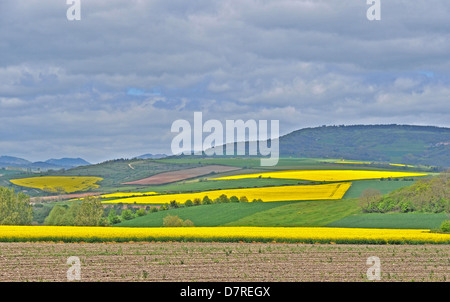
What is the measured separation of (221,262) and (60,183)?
9985 cm

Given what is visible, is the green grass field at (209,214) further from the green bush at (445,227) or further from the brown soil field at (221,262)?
the brown soil field at (221,262)

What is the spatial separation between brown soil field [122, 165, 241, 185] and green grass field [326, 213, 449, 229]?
186 ft

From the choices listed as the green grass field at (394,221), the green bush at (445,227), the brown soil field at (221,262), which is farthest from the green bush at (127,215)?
the green bush at (445,227)

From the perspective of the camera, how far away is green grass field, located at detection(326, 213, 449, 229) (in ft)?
193

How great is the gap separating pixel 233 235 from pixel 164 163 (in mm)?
99074

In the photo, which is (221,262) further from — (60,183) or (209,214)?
(60,183)

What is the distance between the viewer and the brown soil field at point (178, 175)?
4692 inches

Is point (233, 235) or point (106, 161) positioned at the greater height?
point (106, 161)

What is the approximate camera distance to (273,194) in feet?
298

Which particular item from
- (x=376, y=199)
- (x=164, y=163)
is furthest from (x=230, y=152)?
(x=376, y=199)

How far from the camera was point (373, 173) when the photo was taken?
120 m

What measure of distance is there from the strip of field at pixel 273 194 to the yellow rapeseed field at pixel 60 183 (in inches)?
1128

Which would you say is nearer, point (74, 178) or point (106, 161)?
point (74, 178)

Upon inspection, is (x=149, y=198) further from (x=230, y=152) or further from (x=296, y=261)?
(x=230, y=152)
